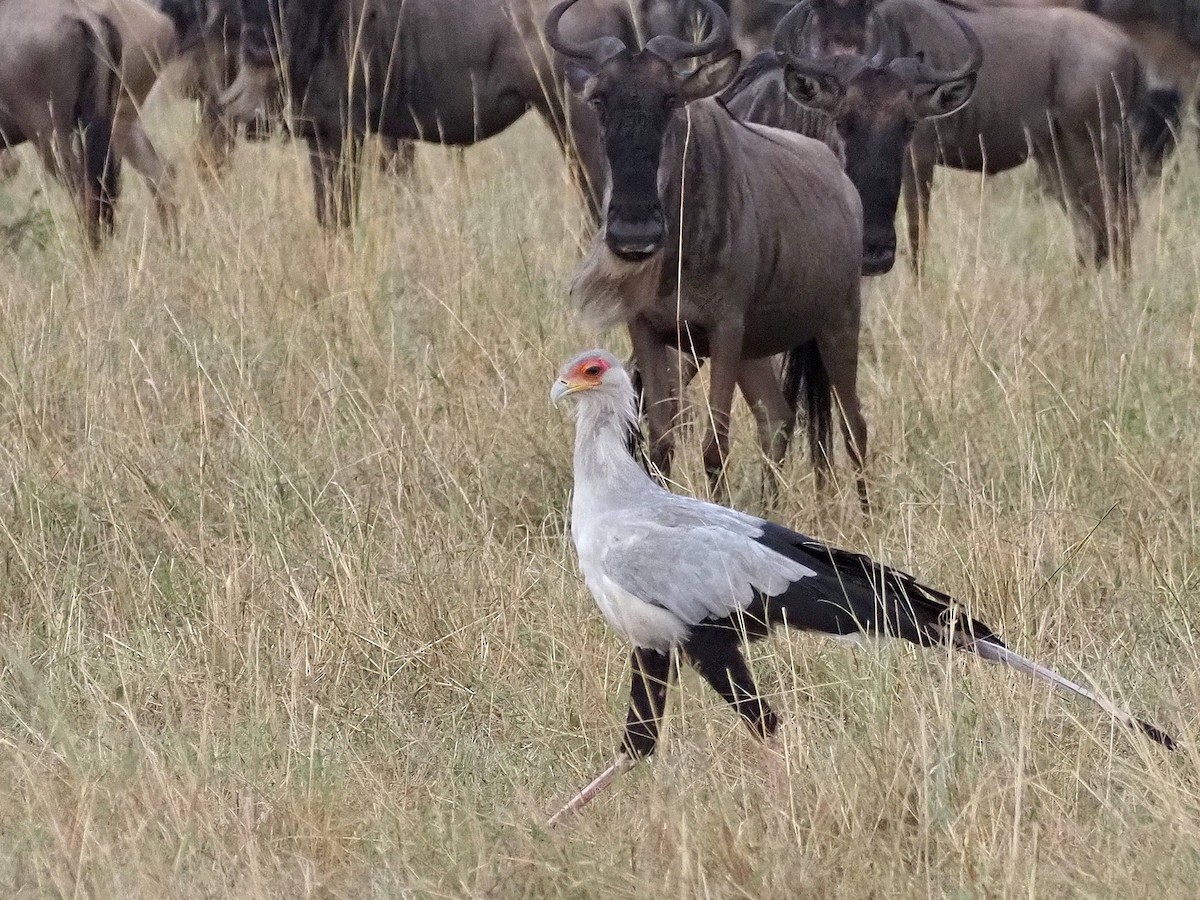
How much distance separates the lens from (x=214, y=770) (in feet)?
11.1

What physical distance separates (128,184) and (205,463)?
5.32 metres

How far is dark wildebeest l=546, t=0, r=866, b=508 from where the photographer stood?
5289 millimetres

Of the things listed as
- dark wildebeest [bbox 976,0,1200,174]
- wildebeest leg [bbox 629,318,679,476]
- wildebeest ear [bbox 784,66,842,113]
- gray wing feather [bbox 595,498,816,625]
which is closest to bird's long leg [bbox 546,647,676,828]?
gray wing feather [bbox 595,498,816,625]

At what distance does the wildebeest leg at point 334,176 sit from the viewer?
7.12 meters

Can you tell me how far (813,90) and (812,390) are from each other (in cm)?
109

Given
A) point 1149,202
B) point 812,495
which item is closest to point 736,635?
point 812,495

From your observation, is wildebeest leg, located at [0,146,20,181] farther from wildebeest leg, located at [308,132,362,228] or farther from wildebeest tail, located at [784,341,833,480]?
wildebeest tail, located at [784,341,833,480]

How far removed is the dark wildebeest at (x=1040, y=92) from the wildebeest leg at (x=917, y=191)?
0.18m

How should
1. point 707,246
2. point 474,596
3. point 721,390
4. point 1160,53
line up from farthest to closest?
point 1160,53, point 707,246, point 721,390, point 474,596

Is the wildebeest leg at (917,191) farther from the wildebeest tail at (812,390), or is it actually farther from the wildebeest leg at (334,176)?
the wildebeest leg at (334,176)

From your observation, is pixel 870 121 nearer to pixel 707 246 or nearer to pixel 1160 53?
pixel 707 246

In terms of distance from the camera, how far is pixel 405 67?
8711 millimetres

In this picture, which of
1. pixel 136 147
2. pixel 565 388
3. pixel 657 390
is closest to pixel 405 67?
pixel 136 147

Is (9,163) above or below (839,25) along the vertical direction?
below
